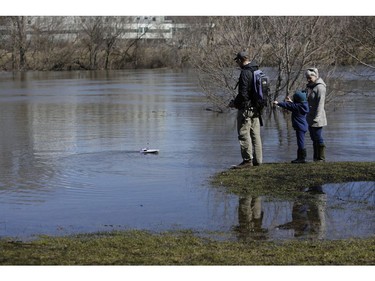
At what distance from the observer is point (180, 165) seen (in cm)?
1305

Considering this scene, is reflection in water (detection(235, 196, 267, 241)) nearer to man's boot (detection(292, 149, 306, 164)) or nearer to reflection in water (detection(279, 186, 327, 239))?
reflection in water (detection(279, 186, 327, 239))

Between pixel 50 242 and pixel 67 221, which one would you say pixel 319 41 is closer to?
pixel 67 221

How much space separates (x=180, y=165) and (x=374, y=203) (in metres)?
4.11

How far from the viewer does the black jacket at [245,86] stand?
11.7 m

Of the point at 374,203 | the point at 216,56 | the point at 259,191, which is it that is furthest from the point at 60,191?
the point at 216,56

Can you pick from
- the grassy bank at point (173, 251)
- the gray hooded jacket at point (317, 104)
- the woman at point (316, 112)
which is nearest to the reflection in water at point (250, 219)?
the grassy bank at point (173, 251)

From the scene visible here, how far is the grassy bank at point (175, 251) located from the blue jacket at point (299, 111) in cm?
516

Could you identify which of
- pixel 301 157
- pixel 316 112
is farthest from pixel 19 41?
pixel 301 157

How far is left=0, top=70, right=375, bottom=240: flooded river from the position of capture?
8750 millimetres

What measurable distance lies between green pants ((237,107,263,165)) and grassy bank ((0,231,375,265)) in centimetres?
415

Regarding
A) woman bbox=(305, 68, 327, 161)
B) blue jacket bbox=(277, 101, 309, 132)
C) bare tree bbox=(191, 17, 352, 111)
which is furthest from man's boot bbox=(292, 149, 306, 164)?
bare tree bbox=(191, 17, 352, 111)

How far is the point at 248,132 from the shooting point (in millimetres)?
11977

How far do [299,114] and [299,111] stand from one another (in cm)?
8

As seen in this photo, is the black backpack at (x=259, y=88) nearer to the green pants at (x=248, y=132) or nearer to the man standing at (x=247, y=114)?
the man standing at (x=247, y=114)
